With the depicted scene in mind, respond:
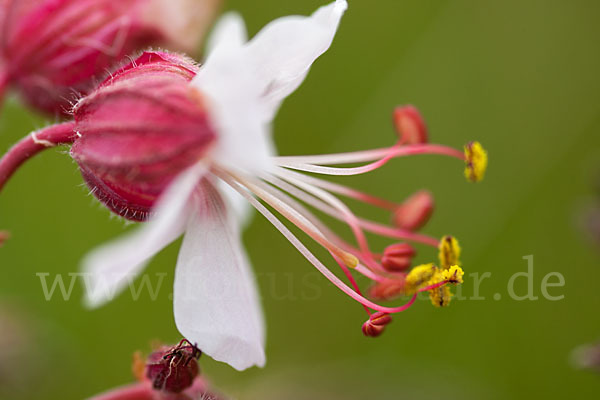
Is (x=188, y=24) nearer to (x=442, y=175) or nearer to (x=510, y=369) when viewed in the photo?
(x=442, y=175)

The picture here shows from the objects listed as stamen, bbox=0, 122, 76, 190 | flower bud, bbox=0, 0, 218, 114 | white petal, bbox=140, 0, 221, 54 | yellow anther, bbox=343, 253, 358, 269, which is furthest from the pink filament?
yellow anther, bbox=343, 253, 358, 269

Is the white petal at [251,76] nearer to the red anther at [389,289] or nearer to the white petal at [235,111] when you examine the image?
the white petal at [235,111]

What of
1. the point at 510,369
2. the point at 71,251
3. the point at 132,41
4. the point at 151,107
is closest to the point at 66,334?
the point at 71,251

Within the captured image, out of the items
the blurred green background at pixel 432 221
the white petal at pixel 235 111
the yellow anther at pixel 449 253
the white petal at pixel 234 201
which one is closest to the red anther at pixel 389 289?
the yellow anther at pixel 449 253

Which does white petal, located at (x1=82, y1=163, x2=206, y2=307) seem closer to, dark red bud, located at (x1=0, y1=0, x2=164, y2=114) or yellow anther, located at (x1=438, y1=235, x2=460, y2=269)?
yellow anther, located at (x1=438, y1=235, x2=460, y2=269)

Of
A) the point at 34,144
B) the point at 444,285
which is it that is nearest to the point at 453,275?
the point at 444,285

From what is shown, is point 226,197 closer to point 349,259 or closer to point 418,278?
point 349,259
